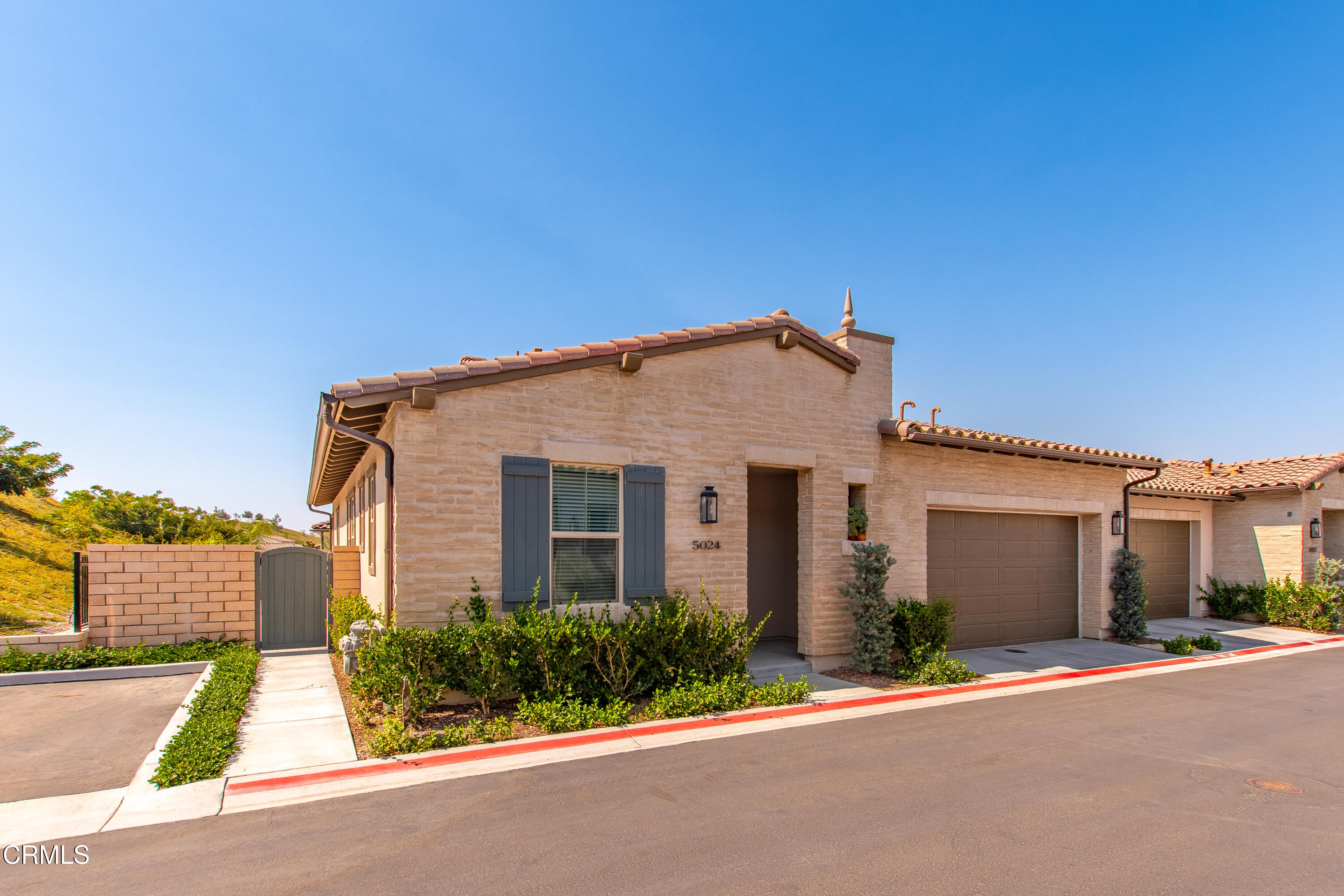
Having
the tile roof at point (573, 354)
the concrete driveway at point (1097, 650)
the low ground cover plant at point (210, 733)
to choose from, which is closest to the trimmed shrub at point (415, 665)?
the low ground cover plant at point (210, 733)

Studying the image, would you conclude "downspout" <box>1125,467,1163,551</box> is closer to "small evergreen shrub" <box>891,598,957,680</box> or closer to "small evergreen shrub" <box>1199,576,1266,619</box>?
"small evergreen shrub" <box>1199,576,1266,619</box>

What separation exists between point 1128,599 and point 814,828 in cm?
1169

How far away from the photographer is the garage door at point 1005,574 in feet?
38.6

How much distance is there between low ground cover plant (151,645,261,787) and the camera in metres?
5.48

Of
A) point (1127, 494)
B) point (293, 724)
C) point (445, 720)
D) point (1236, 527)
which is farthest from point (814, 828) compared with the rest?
point (1236, 527)

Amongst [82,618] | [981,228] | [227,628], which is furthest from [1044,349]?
[82,618]

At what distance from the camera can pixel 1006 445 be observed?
11.7 m

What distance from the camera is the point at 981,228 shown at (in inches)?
588

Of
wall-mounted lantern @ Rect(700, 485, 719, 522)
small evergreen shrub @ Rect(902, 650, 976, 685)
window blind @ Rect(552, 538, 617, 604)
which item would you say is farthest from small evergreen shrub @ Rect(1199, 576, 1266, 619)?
window blind @ Rect(552, 538, 617, 604)

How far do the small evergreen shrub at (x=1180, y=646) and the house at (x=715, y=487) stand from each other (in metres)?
1.05

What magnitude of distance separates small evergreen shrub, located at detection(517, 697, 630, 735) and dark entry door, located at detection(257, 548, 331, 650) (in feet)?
21.8

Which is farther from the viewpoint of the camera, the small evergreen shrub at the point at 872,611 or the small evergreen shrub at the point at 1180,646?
the small evergreen shrub at the point at 1180,646

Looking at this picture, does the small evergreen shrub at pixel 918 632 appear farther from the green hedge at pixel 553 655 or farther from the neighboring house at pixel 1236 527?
the neighboring house at pixel 1236 527

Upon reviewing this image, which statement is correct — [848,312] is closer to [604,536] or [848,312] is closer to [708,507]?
[708,507]
